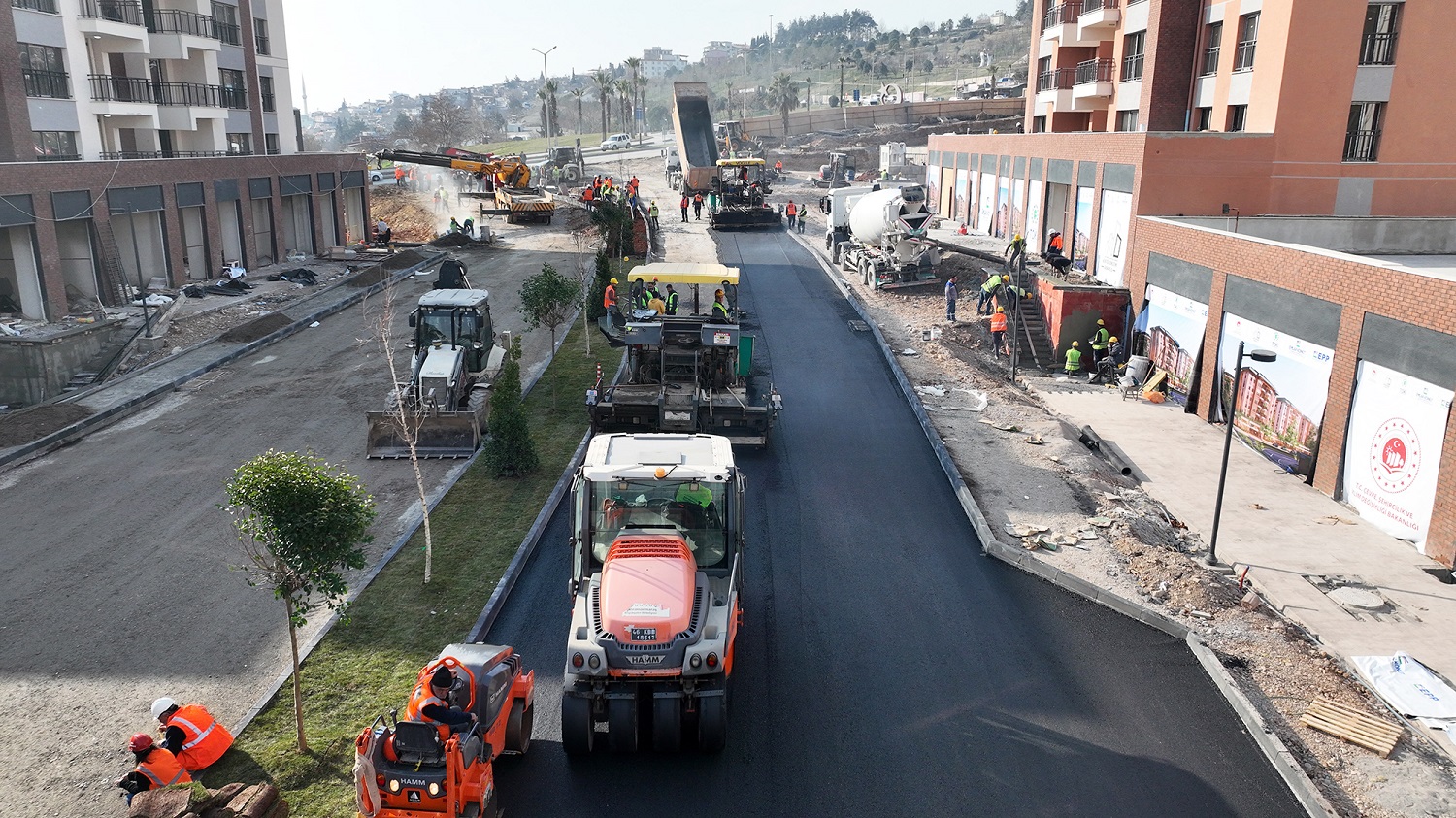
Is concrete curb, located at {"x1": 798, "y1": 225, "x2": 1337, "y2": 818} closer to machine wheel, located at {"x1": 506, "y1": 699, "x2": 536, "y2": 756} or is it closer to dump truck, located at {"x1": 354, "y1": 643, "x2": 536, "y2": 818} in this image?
machine wheel, located at {"x1": 506, "y1": 699, "x2": 536, "y2": 756}

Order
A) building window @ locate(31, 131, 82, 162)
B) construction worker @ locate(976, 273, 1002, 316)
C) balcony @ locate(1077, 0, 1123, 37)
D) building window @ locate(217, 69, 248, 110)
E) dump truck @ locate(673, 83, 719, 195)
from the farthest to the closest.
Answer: dump truck @ locate(673, 83, 719, 195), building window @ locate(217, 69, 248, 110), balcony @ locate(1077, 0, 1123, 37), building window @ locate(31, 131, 82, 162), construction worker @ locate(976, 273, 1002, 316)

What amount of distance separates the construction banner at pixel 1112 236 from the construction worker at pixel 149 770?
88.4ft

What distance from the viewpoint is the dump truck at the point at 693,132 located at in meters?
59.4

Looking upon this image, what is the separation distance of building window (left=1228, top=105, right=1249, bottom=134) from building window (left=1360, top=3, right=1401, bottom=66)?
3.74 m

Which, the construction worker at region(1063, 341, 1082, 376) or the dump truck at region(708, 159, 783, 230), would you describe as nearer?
the construction worker at region(1063, 341, 1082, 376)

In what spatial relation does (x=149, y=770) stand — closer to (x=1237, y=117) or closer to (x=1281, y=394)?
(x=1281, y=394)

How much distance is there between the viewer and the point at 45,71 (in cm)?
3441

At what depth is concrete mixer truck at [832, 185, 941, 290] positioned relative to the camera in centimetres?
3516

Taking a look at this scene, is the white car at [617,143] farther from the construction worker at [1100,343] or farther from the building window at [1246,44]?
the construction worker at [1100,343]

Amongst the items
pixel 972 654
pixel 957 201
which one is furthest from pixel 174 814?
pixel 957 201

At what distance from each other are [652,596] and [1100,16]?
39.8 m

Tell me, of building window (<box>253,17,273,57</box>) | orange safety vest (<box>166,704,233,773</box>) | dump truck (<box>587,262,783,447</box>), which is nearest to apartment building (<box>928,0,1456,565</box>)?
dump truck (<box>587,262,783,447</box>)

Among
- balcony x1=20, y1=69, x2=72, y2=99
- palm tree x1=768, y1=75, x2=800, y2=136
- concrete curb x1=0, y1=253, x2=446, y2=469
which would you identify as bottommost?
concrete curb x1=0, y1=253, x2=446, y2=469

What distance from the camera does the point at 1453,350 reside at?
47.4ft
